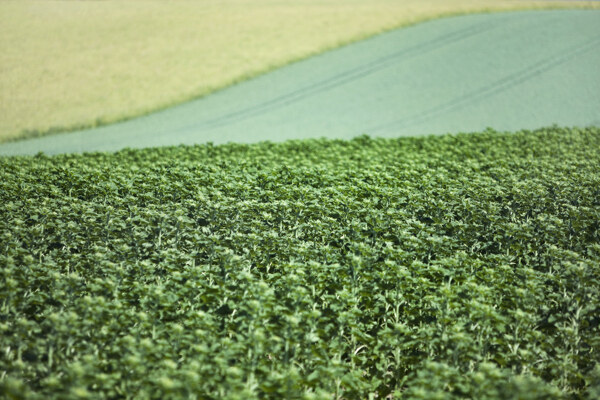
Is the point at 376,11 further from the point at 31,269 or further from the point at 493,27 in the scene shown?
the point at 31,269

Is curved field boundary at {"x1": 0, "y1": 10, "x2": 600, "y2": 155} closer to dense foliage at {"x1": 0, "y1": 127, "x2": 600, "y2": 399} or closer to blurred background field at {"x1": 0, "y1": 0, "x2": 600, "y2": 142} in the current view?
blurred background field at {"x1": 0, "y1": 0, "x2": 600, "y2": 142}

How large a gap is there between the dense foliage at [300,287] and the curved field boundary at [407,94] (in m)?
9.30

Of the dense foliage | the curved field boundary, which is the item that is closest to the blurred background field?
the curved field boundary

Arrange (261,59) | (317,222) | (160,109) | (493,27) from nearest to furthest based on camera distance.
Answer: (317,222)
(160,109)
(261,59)
(493,27)

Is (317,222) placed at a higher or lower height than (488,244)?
higher

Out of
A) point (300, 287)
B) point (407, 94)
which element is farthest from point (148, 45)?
point (300, 287)

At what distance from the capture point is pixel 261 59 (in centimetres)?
2267

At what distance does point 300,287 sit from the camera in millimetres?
4902

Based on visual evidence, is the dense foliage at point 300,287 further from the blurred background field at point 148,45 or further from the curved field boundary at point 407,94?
the blurred background field at point 148,45

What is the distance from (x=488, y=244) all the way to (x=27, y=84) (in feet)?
65.6

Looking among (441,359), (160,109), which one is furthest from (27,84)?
(441,359)

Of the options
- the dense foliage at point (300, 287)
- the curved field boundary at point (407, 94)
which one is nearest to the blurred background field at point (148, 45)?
the curved field boundary at point (407, 94)

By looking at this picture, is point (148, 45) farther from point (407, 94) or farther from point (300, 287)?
point (300, 287)

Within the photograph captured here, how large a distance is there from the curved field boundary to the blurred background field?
0.91 metres
